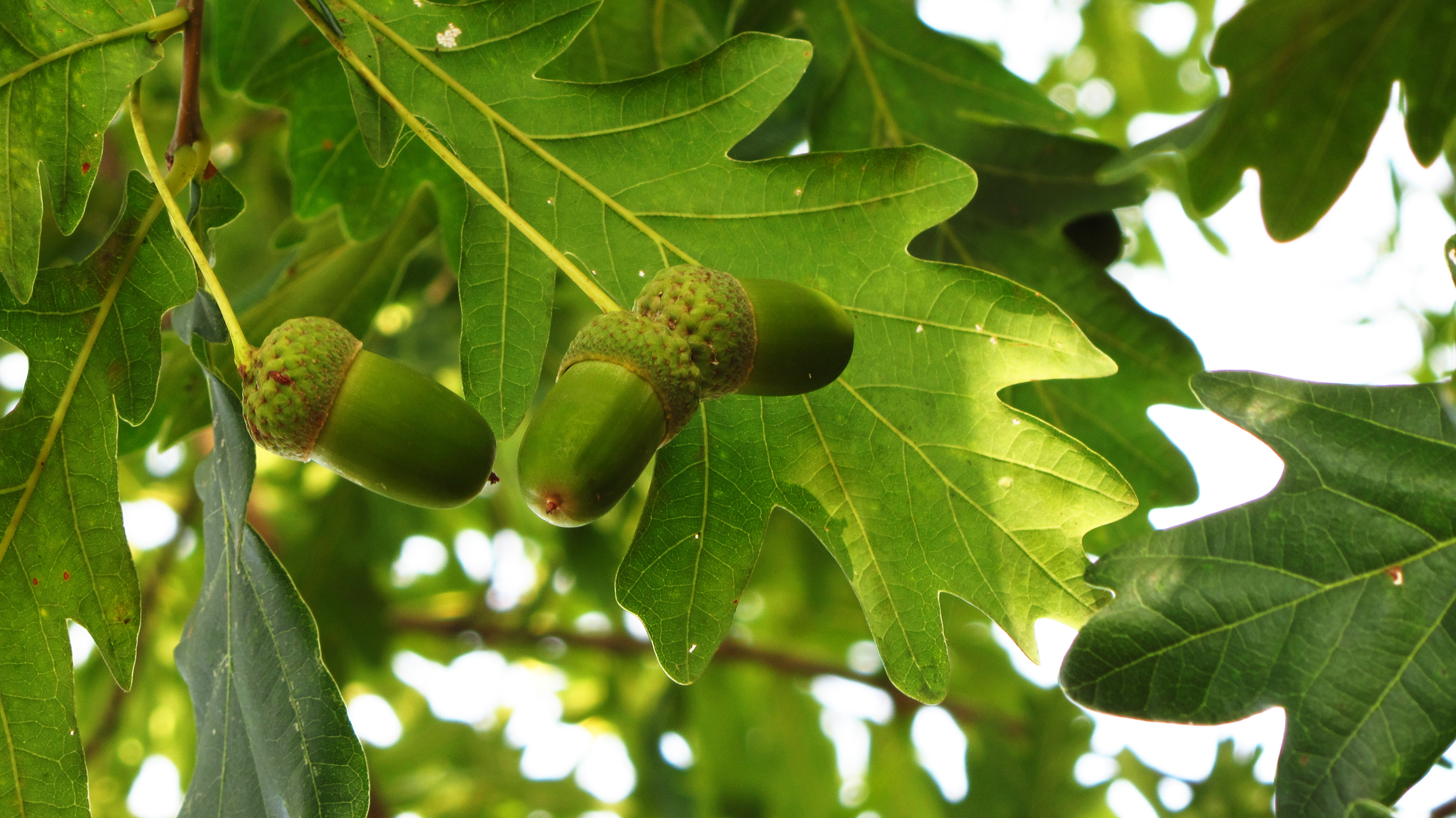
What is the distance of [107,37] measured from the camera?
1.24m

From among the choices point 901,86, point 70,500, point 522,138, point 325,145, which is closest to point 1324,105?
point 901,86

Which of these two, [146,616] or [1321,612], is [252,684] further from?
[146,616]

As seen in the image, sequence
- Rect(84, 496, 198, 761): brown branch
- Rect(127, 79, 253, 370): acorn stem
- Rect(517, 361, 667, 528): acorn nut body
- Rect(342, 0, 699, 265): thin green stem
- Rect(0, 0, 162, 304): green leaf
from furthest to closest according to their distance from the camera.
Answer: Rect(84, 496, 198, 761): brown branch → Rect(342, 0, 699, 265): thin green stem → Rect(0, 0, 162, 304): green leaf → Rect(127, 79, 253, 370): acorn stem → Rect(517, 361, 667, 528): acorn nut body

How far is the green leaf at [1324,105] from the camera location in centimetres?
191

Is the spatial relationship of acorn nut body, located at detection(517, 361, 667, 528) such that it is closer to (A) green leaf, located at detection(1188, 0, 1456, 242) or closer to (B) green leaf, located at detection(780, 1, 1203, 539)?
(B) green leaf, located at detection(780, 1, 1203, 539)

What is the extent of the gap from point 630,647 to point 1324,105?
2440 mm

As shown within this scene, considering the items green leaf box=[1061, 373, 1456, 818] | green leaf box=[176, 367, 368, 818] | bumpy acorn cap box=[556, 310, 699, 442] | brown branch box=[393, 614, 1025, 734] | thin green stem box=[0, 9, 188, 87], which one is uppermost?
thin green stem box=[0, 9, 188, 87]

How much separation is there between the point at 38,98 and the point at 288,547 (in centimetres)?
208

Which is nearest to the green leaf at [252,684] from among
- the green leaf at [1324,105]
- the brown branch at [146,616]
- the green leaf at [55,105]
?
the green leaf at [55,105]

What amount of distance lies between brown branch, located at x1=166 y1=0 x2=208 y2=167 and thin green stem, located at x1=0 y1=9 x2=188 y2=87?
0.01 meters

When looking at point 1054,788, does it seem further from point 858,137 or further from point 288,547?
point 288,547

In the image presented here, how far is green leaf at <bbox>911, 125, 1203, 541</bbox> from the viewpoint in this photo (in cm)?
165

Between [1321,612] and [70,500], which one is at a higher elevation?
[1321,612]

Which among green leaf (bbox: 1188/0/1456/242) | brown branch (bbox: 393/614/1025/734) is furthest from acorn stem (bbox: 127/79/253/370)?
brown branch (bbox: 393/614/1025/734)
